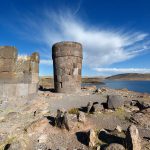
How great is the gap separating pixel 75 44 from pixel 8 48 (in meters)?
6.28

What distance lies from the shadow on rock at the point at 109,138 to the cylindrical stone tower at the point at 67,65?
29.5ft

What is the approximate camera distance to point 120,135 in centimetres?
530

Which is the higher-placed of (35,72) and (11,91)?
(35,72)

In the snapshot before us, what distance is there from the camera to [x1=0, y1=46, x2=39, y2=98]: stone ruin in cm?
931

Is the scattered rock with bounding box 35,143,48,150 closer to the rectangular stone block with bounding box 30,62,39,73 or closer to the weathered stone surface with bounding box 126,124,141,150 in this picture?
the weathered stone surface with bounding box 126,124,141,150

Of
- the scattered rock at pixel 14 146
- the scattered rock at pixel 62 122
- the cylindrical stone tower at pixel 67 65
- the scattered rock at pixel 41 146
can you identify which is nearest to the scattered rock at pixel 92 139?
the scattered rock at pixel 62 122

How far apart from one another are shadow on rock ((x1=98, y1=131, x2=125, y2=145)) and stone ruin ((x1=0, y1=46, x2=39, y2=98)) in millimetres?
5965

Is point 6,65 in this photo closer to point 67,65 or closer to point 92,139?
point 67,65

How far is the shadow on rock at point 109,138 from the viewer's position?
4918 millimetres

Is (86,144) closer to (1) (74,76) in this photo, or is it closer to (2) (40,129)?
(2) (40,129)

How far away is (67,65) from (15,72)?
547 cm

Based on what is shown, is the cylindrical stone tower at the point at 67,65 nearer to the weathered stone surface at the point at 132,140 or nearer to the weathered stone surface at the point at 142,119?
the weathered stone surface at the point at 142,119

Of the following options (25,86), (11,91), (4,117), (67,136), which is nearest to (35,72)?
(25,86)

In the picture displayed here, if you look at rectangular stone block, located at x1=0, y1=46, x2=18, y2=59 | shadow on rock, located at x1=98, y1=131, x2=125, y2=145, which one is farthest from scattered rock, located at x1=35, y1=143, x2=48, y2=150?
rectangular stone block, located at x1=0, y1=46, x2=18, y2=59
